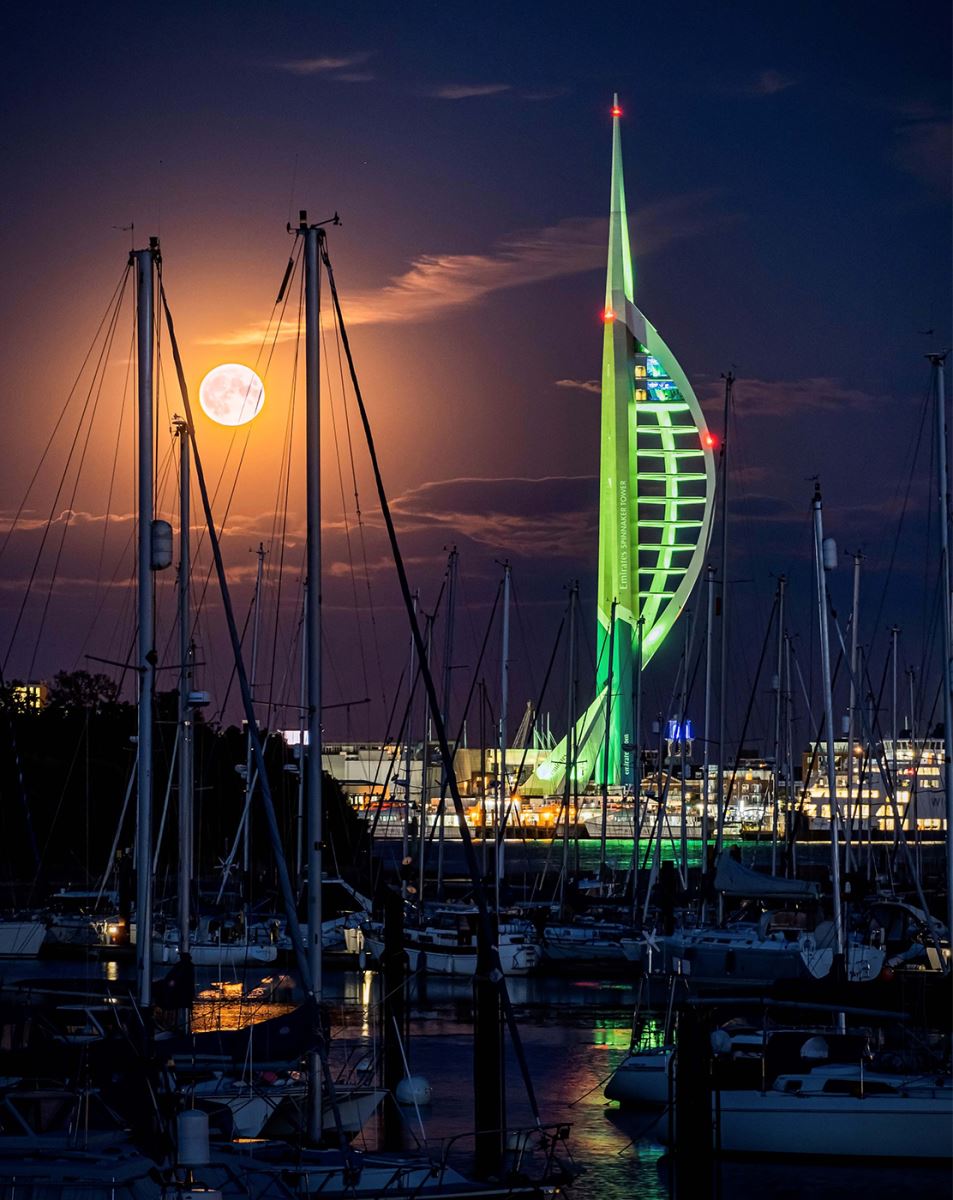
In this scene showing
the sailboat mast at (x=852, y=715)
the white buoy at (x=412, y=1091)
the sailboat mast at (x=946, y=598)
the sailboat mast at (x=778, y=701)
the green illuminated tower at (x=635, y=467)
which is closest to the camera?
the white buoy at (x=412, y=1091)

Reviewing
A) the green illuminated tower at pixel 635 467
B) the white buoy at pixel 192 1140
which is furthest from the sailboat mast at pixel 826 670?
the green illuminated tower at pixel 635 467

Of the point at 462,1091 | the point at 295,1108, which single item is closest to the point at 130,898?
the point at 462,1091

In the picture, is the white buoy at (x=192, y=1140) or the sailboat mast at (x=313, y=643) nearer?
the white buoy at (x=192, y=1140)

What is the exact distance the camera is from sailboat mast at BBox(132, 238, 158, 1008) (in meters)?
17.0

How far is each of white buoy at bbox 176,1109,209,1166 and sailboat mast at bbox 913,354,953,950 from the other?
10.6m

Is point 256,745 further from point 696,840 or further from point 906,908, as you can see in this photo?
point 696,840

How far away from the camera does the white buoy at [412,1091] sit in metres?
19.5

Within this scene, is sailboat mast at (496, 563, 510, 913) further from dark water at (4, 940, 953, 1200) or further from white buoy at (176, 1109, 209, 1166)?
white buoy at (176, 1109, 209, 1166)

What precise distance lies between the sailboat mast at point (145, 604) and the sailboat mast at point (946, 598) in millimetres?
8540

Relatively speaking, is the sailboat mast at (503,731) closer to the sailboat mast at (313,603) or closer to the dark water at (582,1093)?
the dark water at (582,1093)

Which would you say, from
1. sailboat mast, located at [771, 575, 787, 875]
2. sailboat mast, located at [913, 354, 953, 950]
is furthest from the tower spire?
sailboat mast, located at [913, 354, 953, 950]

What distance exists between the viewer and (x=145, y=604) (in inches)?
700

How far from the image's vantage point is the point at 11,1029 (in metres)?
17.0

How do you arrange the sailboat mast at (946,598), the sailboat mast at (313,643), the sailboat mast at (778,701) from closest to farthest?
1. the sailboat mast at (313,643)
2. the sailboat mast at (946,598)
3. the sailboat mast at (778,701)
